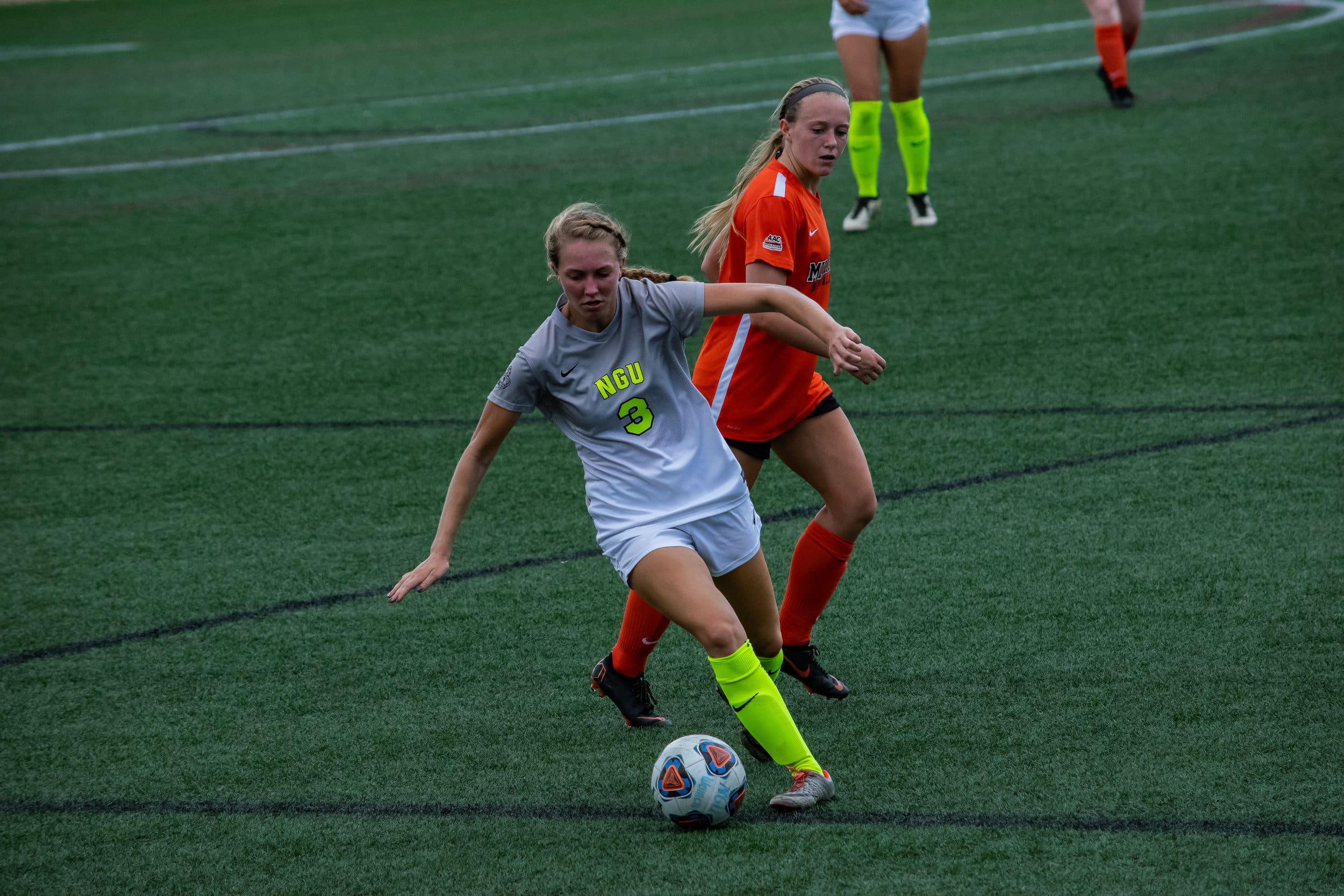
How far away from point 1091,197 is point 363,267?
4728mm

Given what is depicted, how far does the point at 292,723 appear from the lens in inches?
173

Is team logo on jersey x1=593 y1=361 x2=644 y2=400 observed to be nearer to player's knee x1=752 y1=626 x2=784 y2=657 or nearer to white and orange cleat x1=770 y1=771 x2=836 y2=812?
player's knee x1=752 y1=626 x2=784 y2=657

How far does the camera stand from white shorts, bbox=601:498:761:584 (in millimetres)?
3740

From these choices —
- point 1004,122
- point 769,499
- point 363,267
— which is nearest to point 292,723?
point 769,499

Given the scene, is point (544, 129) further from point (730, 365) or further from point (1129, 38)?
point (730, 365)

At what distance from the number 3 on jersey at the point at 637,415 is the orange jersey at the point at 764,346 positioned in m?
0.51

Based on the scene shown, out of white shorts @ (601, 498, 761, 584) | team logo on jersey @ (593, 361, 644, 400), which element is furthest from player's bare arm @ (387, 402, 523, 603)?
white shorts @ (601, 498, 761, 584)

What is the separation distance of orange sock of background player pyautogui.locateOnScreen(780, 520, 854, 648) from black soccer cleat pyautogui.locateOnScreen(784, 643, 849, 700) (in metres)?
0.03

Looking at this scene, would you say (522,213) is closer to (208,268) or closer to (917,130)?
(208,268)

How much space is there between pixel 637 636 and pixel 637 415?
0.73 meters

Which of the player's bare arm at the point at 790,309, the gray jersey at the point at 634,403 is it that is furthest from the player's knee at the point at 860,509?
the player's bare arm at the point at 790,309

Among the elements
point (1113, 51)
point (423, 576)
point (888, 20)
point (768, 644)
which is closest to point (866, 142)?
point (888, 20)

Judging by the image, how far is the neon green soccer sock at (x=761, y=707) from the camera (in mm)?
3688

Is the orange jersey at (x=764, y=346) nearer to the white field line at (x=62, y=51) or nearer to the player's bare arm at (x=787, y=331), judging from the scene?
the player's bare arm at (x=787, y=331)
